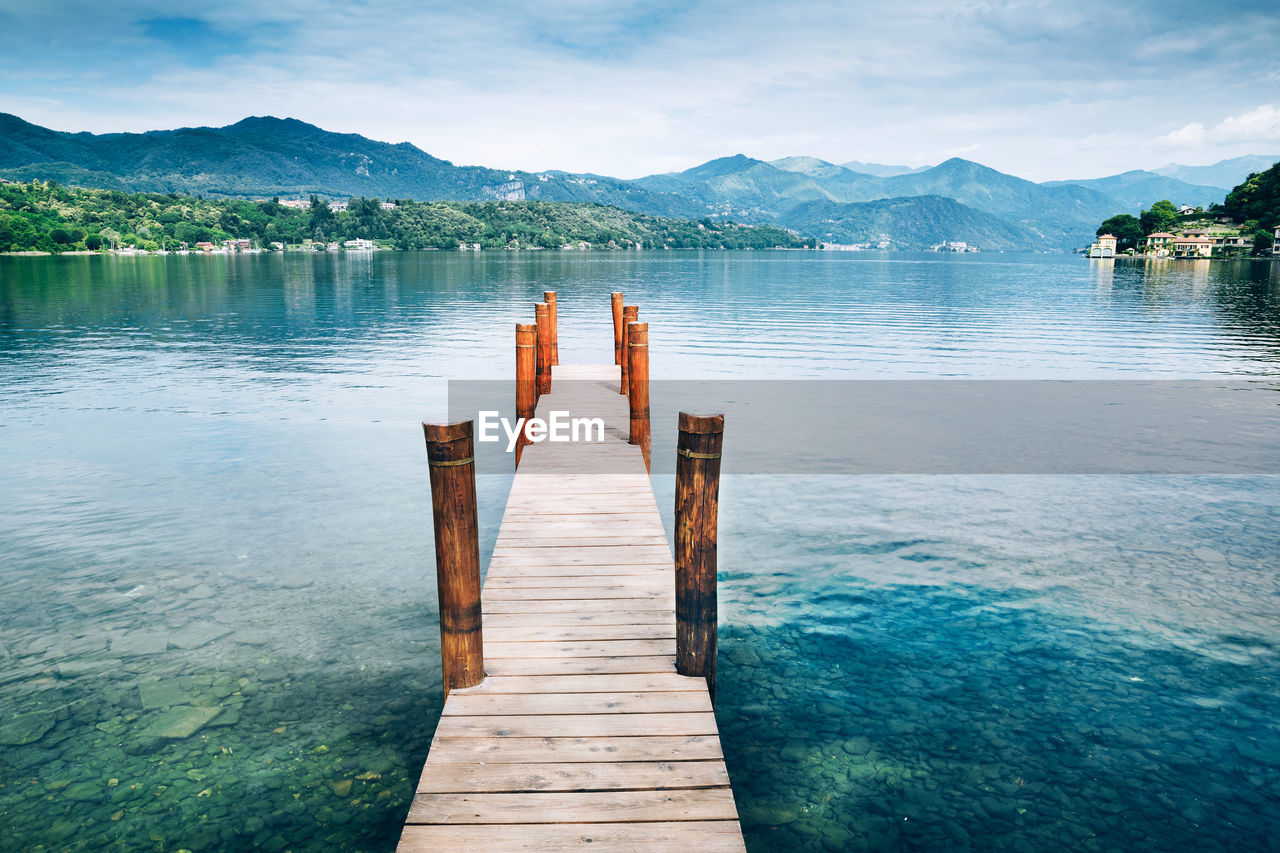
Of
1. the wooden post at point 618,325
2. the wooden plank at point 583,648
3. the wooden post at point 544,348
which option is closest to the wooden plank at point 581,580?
the wooden plank at point 583,648

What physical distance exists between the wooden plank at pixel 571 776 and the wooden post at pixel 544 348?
14.4 meters

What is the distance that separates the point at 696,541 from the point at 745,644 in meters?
3.30

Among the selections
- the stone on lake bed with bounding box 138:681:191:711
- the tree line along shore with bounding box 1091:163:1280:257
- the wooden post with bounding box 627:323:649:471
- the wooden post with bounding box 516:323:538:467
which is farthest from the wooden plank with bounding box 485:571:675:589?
the tree line along shore with bounding box 1091:163:1280:257

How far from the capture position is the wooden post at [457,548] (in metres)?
5.62

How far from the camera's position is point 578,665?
260 inches

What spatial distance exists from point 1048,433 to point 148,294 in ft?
213

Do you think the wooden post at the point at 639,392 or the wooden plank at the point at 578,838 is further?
the wooden post at the point at 639,392

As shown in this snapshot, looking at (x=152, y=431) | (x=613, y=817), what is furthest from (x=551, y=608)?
(x=152, y=431)

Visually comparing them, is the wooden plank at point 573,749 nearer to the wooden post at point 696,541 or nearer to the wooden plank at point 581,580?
the wooden post at point 696,541

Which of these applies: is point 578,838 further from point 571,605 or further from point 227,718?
point 227,718

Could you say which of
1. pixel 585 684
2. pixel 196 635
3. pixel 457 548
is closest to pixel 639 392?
pixel 196 635

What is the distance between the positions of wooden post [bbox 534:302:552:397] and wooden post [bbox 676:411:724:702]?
515 inches

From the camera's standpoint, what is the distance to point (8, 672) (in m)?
8.16

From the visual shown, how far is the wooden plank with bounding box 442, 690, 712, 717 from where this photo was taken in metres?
5.91
